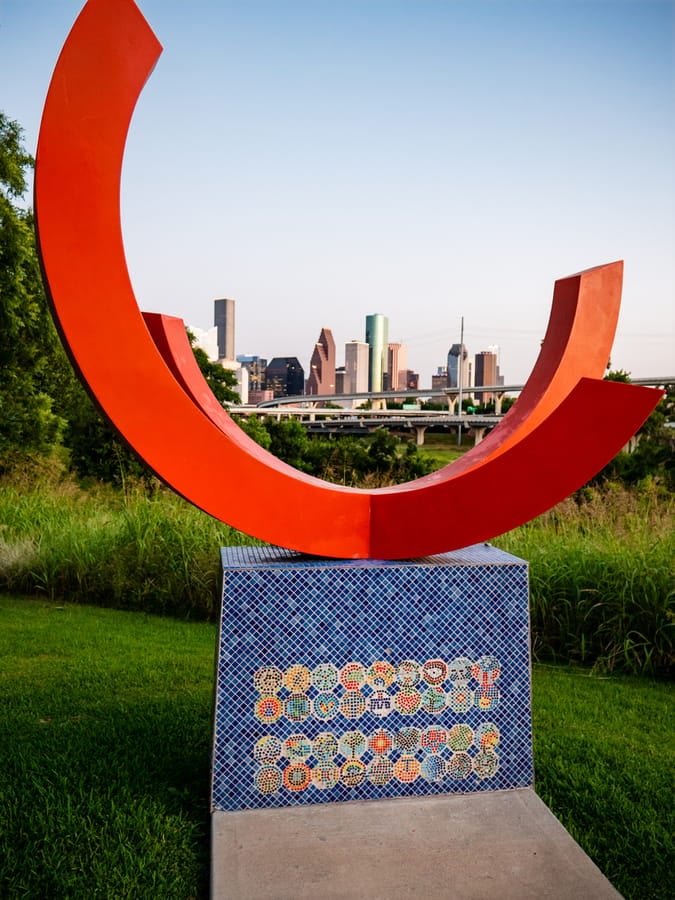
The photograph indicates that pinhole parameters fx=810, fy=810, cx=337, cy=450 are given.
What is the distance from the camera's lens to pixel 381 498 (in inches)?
136

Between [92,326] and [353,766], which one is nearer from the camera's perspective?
[92,326]

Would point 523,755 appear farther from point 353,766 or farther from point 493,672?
point 353,766

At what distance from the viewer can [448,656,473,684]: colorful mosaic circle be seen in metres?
3.44

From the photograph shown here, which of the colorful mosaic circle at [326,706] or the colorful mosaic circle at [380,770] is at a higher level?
the colorful mosaic circle at [326,706]

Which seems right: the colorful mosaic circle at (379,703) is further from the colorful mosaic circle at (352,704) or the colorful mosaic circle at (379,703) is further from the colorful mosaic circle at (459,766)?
the colorful mosaic circle at (459,766)

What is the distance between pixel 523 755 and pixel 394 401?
4953cm

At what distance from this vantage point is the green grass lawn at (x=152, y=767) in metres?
3.04

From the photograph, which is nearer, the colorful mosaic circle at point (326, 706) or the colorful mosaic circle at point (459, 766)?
the colorful mosaic circle at point (326, 706)

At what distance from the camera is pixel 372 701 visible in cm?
339

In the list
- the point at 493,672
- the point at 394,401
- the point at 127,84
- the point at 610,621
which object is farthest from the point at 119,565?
the point at 394,401

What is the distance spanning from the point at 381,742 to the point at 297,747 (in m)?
0.35

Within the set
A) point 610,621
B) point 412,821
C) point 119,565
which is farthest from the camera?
point 119,565

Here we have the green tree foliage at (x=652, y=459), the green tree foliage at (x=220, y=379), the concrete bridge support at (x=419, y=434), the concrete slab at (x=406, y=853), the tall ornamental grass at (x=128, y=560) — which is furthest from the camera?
the concrete bridge support at (x=419, y=434)

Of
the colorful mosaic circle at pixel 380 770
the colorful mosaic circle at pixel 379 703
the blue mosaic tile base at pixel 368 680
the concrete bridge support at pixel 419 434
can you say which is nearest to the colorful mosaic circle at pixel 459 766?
the blue mosaic tile base at pixel 368 680
